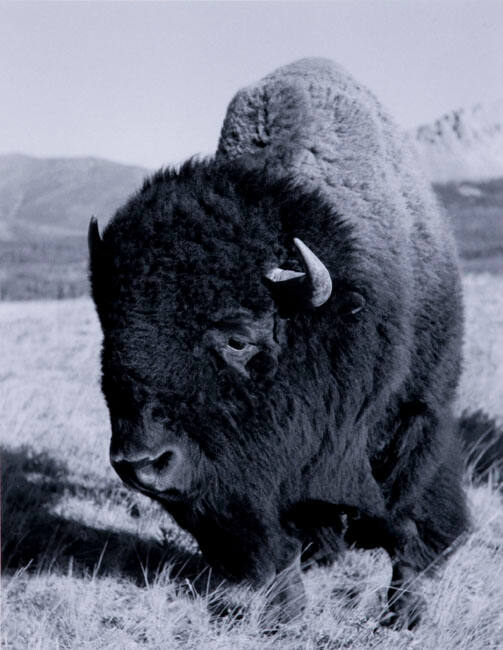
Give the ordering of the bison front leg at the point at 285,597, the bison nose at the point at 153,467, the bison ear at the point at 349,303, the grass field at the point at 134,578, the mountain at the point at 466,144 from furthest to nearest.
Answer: the mountain at the point at 466,144 < the bison front leg at the point at 285,597 < the grass field at the point at 134,578 < the bison ear at the point at 349,303 < the bison nose at the point at 153,467

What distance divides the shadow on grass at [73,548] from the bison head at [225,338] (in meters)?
0.86

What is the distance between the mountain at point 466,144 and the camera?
74.7 feet

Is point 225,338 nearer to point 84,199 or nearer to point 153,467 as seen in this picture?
point 153,467

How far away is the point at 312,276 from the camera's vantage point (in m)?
2.53

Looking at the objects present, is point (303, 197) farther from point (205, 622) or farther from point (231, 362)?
point (205, 622)

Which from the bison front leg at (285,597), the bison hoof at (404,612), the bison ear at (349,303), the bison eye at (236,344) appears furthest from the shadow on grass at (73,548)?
the bison ear at (349,303)

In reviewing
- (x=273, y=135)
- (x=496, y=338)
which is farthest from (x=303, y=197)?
(x=496, y=338)

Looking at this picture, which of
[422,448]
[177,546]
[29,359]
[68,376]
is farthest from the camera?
[29,359]

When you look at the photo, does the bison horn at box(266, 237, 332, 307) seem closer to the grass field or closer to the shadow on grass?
the grass field

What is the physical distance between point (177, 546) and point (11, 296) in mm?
17295

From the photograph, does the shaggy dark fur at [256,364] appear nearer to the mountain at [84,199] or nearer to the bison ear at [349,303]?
the bison ear at [349,303]

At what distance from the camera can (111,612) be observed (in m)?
3.10

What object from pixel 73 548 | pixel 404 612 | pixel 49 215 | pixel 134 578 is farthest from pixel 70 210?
pixel 404 612

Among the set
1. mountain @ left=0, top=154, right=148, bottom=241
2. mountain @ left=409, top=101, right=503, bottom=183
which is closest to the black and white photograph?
mountain @ left=409, top=101, right=503, bottom=183
